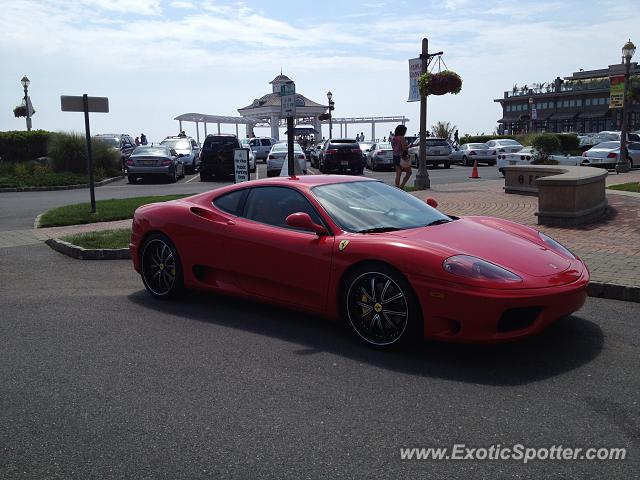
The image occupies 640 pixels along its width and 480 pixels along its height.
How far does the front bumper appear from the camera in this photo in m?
4.35

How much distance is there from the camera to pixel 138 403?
3982 mm

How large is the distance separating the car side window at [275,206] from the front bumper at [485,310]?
1.31 metres

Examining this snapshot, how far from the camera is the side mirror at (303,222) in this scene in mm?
5109

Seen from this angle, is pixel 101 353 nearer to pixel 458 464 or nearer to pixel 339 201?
pixel 339 201

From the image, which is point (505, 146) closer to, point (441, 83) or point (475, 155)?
point (475, 155)

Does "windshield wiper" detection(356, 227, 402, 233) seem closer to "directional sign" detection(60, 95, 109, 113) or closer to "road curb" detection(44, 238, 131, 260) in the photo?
"road curb" detection(44, 238, 131, 260)

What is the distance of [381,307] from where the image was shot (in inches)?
187

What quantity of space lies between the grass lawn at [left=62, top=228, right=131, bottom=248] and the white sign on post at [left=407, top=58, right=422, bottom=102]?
10.1m

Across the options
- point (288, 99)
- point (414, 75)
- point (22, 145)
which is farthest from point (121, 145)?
point (288, 99)

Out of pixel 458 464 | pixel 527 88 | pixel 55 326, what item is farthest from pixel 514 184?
pixel 527 88

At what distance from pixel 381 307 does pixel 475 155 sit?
30500 millimetres

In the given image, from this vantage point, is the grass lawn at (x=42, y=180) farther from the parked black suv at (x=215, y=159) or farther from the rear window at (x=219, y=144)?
the rear window at (x=219, y=144)

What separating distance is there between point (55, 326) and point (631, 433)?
4.65 meters

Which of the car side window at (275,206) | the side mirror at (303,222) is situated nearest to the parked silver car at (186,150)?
the car side window at (275,206)
